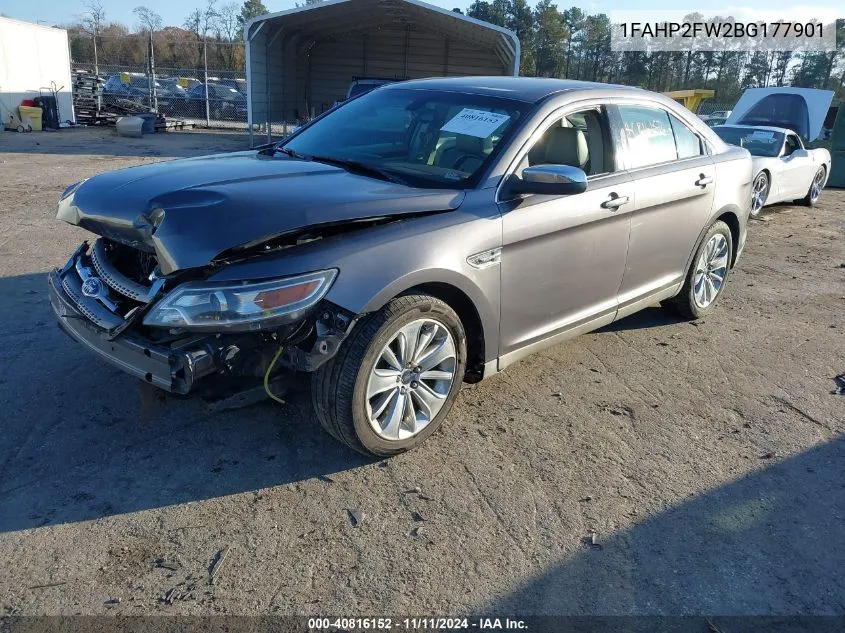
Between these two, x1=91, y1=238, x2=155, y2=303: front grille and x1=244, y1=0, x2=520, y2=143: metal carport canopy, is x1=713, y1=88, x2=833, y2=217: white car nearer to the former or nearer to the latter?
x1=91, y1=238, x2=155, y2=303: front grille

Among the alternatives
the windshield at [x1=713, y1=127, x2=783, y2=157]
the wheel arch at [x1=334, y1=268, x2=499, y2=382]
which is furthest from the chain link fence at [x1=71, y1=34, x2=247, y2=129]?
the wheel arch at [x1=334, y1=268, x2=499, y2=382]

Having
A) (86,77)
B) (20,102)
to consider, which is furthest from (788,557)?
(86,77)

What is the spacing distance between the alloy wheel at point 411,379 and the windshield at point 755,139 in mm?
9416

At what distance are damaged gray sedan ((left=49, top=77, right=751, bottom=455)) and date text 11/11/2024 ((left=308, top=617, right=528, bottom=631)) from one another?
36.1 inches

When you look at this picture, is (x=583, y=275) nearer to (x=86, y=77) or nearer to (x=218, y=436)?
(x=218, y=436)

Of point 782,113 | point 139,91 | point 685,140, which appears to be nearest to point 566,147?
point 685,140

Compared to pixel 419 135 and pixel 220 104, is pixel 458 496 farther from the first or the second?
pixel 220 104

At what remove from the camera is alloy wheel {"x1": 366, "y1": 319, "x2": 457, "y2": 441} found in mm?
3201

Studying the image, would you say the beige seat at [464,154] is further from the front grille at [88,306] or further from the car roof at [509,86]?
the front grille at [88,306]

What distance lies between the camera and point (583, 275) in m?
4.05

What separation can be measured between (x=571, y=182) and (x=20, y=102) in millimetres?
22063

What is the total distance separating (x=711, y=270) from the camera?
18.2 feet

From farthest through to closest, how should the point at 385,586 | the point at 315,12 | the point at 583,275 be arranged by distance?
the point at 315,12
the point at 583,275
the point at 385,586

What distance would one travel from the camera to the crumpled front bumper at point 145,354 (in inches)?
112
